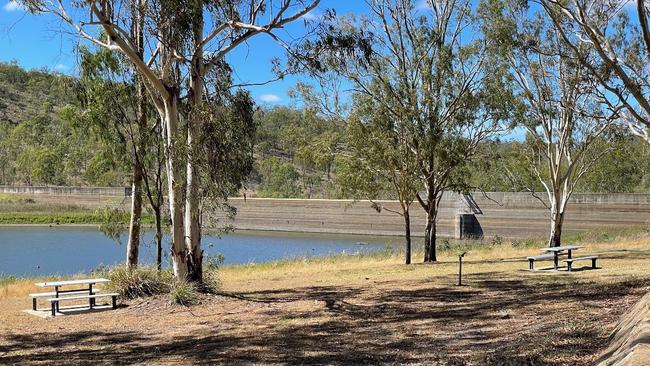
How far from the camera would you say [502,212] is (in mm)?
41875

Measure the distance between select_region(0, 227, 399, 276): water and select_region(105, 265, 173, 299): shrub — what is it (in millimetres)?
4514

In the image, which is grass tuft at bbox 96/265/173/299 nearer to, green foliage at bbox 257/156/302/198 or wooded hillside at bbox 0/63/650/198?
wooded hillside at bbox 0/63/650/198

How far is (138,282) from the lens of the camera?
1076 cm

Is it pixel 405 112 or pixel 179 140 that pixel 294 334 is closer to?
pixel 179 140

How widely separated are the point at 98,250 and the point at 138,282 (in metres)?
21.2

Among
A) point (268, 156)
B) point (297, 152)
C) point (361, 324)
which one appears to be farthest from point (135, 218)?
point (268, 156)

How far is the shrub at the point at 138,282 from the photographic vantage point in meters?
10.7

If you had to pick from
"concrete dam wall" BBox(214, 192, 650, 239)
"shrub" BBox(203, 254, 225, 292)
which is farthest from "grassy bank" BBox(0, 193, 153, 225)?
"shrub" BBox(203, 254, 225, 292)

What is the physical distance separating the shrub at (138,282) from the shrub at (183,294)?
57 centimetres

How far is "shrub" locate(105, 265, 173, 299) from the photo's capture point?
10.7m

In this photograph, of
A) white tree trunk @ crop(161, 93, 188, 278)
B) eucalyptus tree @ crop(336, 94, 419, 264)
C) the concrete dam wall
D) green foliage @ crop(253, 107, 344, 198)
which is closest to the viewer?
white tree trunk @ crop(161, 93, 188, 278)

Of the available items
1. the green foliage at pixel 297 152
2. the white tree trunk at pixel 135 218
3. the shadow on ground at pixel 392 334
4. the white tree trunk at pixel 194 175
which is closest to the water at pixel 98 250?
the white tree trunk at pixel 135 218

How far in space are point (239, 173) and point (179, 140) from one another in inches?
47.0

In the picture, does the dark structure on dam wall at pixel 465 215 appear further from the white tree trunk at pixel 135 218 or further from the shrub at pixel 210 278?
the shrub at pixel 210 278
